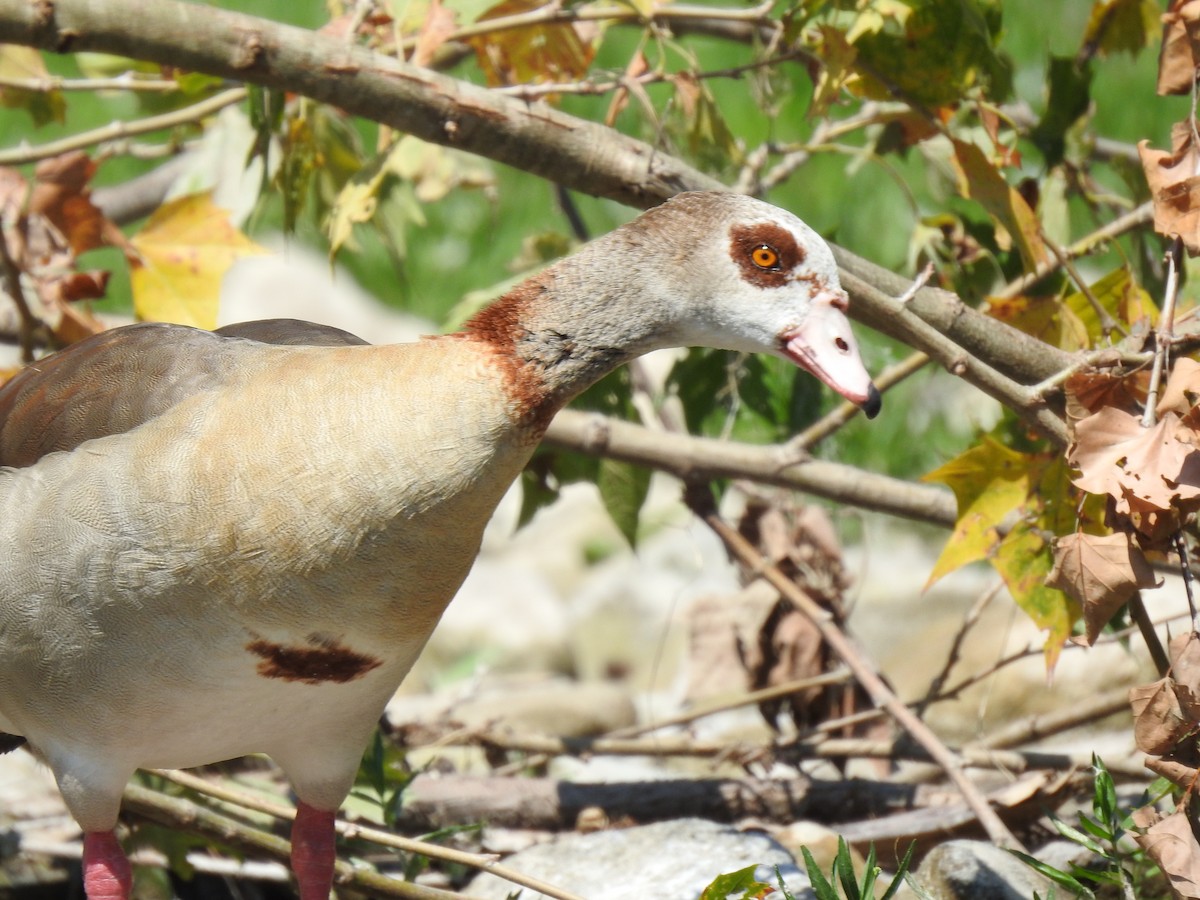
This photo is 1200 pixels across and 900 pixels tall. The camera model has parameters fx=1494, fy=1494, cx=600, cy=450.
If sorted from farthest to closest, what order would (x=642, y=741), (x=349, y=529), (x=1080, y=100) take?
(x=642, y=741) < (x=1080, y=100) < (x=349, y=529)

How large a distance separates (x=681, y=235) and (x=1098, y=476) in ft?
2.51

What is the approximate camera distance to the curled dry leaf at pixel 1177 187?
8.09 ft

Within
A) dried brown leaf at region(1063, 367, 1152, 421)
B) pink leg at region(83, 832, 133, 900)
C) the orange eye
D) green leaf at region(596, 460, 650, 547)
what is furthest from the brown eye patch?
pink leg at region(83, 832, 133, 900)

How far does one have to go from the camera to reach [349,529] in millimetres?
2322

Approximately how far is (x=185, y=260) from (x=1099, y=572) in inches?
78.8

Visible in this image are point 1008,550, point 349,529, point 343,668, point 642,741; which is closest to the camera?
point 349,529

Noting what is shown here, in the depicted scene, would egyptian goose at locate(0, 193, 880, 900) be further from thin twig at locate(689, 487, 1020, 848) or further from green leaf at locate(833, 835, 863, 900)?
thin twig at locate(689, 487, 1020, 848)

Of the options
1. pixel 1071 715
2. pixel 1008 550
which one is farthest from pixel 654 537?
pixel 1008 550

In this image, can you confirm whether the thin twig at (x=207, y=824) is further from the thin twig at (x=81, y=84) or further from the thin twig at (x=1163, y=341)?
the thin twig at (x=1163, y=341)

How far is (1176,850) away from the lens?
7.56 ft

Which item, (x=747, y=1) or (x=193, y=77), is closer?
(x=193, y=77)

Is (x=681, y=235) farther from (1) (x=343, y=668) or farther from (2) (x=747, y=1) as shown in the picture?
(2) (x=747, y=1)

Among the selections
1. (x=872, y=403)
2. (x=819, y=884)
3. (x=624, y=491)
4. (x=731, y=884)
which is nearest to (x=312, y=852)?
(x=731, y=884)

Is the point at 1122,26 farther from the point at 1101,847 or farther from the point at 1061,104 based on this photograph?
the point at 1101,847
